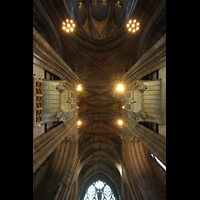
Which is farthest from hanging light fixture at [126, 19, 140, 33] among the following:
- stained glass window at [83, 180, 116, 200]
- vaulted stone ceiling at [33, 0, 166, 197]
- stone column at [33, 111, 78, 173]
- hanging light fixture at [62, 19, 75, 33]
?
stained glass window at [83, 180, 116, 200]

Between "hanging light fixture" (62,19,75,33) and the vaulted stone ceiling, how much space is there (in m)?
0.39

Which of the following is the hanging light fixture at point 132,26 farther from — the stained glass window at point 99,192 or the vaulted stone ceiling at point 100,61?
the stained glass window at point 99,192

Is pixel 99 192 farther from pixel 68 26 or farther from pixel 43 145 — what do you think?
pixel 68 26

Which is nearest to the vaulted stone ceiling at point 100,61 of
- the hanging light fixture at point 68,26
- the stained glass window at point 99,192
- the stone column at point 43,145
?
the hanging light fixture at point 68,26

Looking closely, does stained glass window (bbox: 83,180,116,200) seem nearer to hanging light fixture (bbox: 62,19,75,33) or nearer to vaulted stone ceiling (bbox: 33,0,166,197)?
vaulted stone ceiling (bbox: 33,0,166,197)

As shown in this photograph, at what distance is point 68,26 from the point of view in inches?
389

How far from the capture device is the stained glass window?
14.0 meters

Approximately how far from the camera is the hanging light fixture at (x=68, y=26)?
9742 mm

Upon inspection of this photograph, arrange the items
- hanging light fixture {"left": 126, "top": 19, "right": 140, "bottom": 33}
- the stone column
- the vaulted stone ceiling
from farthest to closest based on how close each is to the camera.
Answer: the vaulted stone ceiling, hanging light fixture {"left": 126, "top": 19, "right": 140, "bottom": 33}, the stone column

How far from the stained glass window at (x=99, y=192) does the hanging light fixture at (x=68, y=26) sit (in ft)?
69.7
